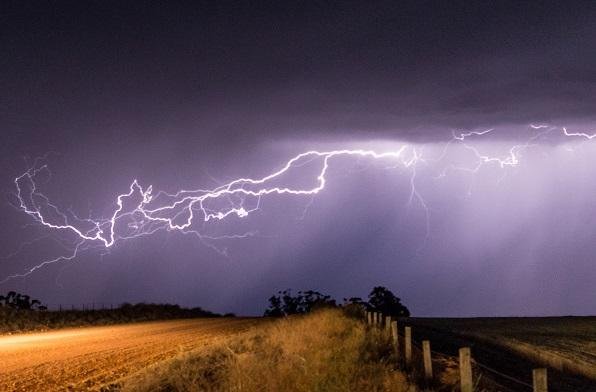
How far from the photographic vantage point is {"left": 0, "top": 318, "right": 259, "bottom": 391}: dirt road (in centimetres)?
1253

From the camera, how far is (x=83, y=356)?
1669cm

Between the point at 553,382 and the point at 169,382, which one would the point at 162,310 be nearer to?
the point at 553,382

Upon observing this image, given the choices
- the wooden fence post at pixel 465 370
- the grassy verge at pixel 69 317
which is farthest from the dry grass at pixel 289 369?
the grassy verge at pixel 69 317

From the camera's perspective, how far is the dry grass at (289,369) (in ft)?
29.7

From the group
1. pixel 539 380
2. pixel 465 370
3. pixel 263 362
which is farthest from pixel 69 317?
pixel 539 380

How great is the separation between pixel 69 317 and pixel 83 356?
19046 mm

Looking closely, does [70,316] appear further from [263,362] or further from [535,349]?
[263,362]

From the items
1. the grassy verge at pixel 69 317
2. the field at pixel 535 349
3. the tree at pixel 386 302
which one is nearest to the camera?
the field at pixel 535 349

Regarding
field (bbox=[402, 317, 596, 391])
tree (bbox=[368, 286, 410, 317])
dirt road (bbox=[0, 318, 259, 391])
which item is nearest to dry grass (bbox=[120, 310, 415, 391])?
dirt road (bbox=[0, 318, 259, 391])

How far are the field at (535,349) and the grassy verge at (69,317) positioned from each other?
1472 cm

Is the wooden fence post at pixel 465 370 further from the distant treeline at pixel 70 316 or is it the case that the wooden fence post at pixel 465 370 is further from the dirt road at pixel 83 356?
the distant treeline at pixel 70 316

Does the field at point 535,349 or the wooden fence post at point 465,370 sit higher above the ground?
the wooden fence post at point 465,370

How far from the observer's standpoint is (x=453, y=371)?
13.5m

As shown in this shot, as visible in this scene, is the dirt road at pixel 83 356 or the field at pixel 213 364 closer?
the field at pixel 213 364
